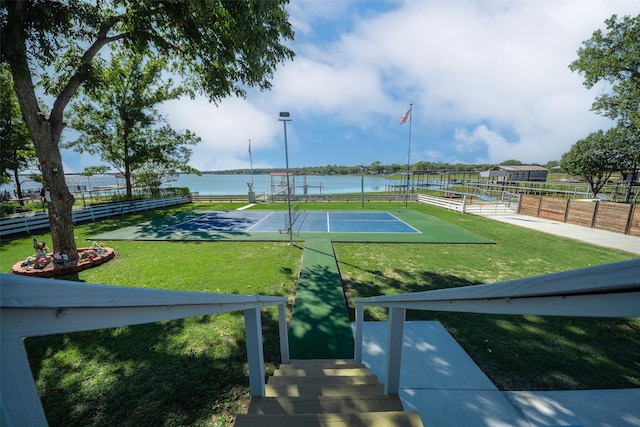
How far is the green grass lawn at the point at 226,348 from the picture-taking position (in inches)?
125

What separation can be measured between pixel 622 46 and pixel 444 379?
25.4 meters

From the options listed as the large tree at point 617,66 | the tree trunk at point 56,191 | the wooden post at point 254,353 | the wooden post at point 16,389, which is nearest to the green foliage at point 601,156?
the large tree at point 617,66

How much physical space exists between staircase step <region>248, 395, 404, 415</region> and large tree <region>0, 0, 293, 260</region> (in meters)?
7.52

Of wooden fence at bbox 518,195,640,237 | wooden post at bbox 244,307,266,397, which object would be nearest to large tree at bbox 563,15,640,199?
wooden fence at bbox 518,195,640,237

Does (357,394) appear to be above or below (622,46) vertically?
below

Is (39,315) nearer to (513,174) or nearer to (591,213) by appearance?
(591,213)

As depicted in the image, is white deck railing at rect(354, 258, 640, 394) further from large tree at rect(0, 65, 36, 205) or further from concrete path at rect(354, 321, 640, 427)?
large tree at rect(0, 65, 36, 205)

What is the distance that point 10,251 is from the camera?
31.9ft

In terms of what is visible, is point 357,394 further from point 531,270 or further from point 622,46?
point 622,46

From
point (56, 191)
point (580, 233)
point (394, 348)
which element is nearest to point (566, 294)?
point (394, 348)

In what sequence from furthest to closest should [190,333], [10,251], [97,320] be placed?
[10,251] < [190,333] < [97,320]

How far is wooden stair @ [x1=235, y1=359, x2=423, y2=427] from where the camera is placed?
5.76ft

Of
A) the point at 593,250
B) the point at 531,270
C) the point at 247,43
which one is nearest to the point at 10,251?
the point at 247,43

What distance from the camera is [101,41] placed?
777cm
